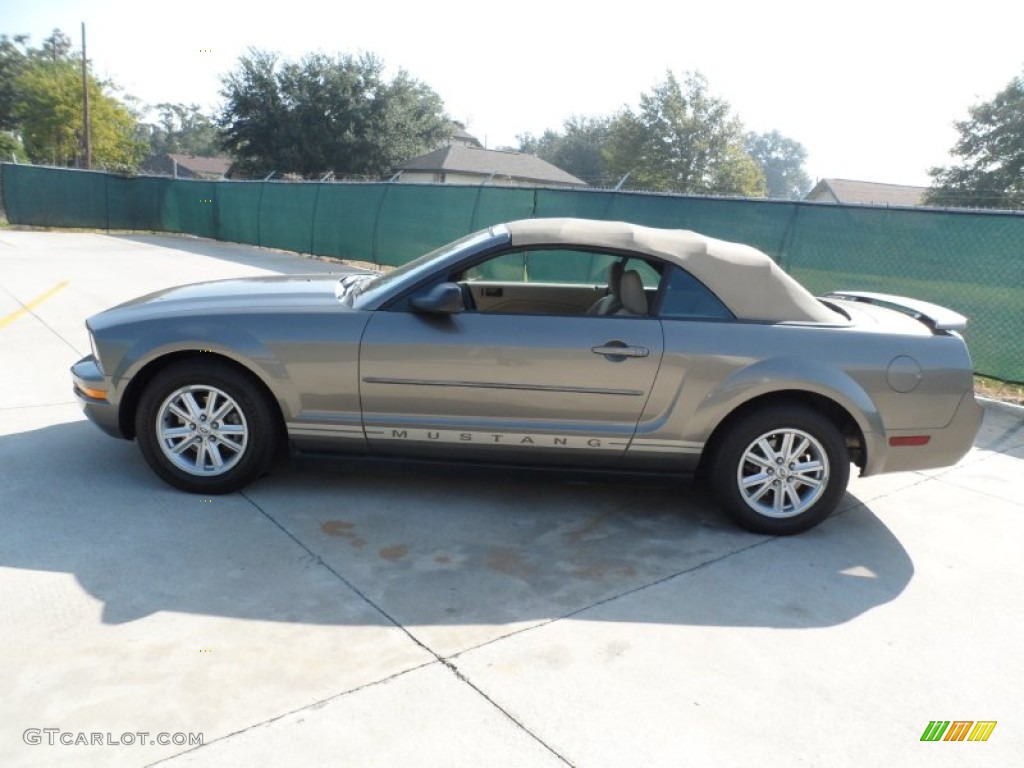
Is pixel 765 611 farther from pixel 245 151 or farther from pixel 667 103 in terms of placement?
pixel 667 103

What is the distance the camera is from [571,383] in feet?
13.0

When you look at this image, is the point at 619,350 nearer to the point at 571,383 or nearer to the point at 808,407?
the point at 571,383

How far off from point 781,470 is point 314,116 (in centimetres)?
4110

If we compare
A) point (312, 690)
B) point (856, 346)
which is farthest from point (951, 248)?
point (312, 690)

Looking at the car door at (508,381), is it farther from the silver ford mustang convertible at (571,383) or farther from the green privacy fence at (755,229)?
the green privacy fence at (755,229)

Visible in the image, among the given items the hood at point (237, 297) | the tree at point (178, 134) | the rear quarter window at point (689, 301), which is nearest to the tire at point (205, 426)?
the hood at point (237, 297)

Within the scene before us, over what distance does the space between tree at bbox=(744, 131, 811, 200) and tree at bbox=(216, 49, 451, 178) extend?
481 feet

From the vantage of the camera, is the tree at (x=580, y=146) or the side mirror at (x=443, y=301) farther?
the tree at (x=580, y=146)

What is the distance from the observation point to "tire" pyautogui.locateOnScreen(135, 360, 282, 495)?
4043 millimetres

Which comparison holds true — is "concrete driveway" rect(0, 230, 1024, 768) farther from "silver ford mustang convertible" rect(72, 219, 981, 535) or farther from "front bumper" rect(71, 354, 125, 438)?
"front bumper" rect(71, 354, 125, 438)

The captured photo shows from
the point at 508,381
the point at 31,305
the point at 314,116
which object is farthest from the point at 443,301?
the point at 314,116

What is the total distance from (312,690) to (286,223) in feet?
57.9

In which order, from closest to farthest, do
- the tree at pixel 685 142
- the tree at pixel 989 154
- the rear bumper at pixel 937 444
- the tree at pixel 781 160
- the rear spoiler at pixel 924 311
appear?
the rear bumper at pixel 937 444, the rear spoiler at pixel 924 311, the tree at pixel 989 154, the tree at pixel 685 142, the tree at pixel 781 160

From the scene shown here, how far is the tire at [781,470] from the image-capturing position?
3.99 m
